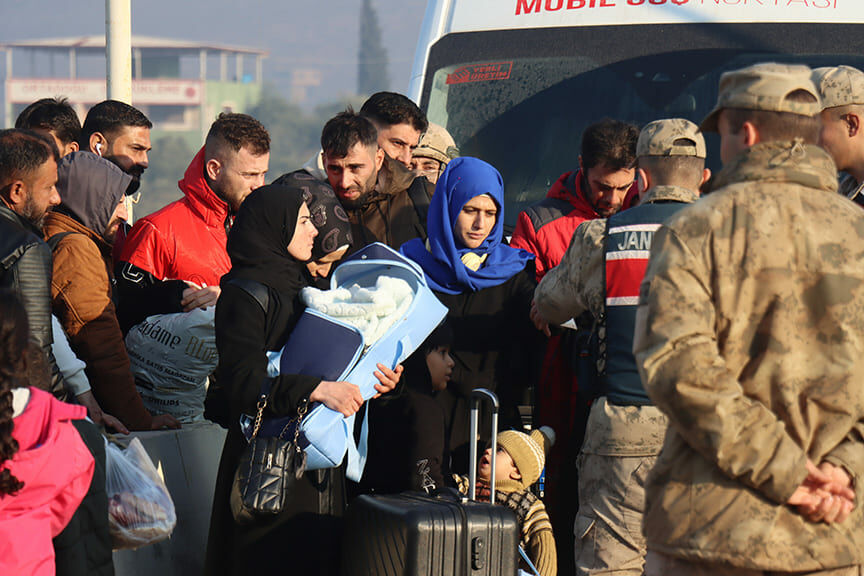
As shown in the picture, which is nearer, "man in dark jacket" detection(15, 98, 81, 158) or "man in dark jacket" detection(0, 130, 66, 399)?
"man in dark jacket" detection(0, 130, 66, 399)

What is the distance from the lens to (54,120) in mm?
6848

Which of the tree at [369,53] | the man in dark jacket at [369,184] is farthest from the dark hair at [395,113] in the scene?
the tree at [369,53]

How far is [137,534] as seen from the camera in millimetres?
4059

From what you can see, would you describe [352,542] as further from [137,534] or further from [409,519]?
[137,534]

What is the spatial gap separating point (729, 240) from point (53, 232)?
3046 millimetres

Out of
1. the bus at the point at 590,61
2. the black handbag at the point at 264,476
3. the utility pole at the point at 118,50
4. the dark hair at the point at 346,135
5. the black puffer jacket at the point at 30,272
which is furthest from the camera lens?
the utility pole at the point at 118,50

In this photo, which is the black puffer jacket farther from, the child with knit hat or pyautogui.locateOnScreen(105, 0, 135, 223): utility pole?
pyautogui.locateOnScreen(105, 0, 135, 223): utility pole

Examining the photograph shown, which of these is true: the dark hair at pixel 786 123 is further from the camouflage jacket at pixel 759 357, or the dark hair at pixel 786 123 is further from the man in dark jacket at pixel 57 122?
the man in dark jacket at pixel 57 122

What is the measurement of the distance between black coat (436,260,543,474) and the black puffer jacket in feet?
5.11

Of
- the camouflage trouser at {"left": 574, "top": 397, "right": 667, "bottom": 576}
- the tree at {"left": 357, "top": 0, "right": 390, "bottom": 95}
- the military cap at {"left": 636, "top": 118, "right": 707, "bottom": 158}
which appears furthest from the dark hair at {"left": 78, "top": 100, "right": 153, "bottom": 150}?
the tree at {"left": 357, "top": 0, "right": 390, "bottom": 95}

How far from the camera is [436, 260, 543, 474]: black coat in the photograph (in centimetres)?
520

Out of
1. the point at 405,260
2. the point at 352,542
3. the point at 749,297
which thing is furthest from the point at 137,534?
the point at 749,297

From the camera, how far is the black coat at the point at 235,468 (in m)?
4.50

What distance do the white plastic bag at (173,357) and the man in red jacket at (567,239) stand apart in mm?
1349
